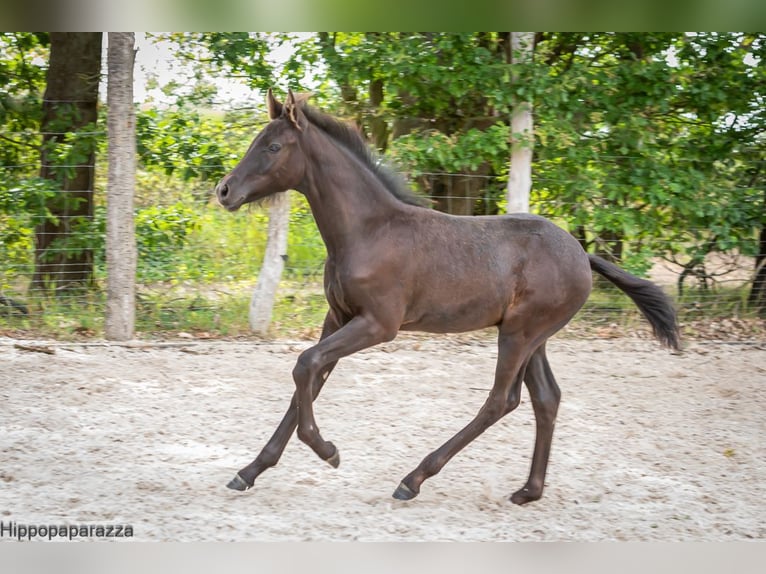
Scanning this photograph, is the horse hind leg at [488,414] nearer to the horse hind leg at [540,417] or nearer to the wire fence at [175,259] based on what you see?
the horse hind leg at [540,417]

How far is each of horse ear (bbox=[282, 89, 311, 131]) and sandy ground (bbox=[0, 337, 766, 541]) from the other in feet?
6.98

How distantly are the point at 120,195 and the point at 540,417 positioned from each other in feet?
16.1

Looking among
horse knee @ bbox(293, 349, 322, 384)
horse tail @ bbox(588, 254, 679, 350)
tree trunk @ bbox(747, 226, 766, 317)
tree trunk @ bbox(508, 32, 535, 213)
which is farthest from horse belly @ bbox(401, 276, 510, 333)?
tree trunk @ bbox(747, 226, 766, 317)

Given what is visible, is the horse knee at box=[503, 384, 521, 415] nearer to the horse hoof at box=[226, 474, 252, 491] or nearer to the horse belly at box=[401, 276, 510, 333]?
the horse belly at box=[401, 276, 510, 333]

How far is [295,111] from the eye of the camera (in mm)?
4750

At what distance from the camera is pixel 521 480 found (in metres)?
5.39

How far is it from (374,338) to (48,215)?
5.27 metres

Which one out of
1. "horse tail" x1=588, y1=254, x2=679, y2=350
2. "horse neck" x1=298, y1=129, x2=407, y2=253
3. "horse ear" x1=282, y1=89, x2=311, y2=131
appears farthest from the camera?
"horse tail" x1=588, y1=254, x2=679, y2=350

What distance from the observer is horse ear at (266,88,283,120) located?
4793 mm

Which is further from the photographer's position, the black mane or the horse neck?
the black mane

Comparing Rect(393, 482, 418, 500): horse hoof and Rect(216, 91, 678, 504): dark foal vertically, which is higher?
Rect(216, 91, 678, 504): dark foal

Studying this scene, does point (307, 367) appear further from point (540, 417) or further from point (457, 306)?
point (540, 417)

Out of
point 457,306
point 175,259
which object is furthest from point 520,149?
point 457,306

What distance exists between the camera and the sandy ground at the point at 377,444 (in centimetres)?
461
